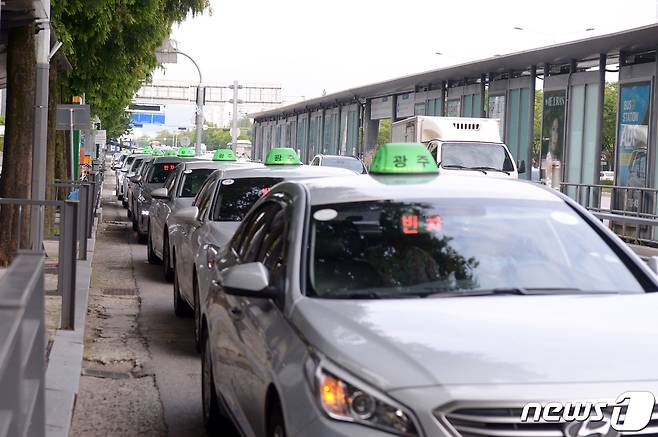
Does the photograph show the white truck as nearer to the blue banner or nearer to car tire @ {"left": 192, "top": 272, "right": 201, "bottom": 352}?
the blue banner

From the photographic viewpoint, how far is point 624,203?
27.0 metres

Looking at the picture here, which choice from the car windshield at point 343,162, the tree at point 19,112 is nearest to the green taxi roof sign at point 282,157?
the tree at point 19,112

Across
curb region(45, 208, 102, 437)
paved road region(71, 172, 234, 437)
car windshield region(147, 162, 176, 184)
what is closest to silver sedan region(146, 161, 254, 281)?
paved road region(71, 172, 234, 437)

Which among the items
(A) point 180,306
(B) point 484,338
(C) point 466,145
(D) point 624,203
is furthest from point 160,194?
(C) point 466,145

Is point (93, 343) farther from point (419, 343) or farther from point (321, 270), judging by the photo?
point (419, 343)

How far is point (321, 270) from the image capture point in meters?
5.58

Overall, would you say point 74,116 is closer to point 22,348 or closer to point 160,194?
point 160,194

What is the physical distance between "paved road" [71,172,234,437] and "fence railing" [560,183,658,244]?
32.3ft

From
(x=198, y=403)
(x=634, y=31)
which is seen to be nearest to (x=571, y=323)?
(x=198, y=403)

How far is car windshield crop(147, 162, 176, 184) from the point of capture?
25703 mm

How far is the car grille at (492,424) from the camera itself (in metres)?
4.30

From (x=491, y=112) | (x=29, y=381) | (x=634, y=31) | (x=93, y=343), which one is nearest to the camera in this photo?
(x=29, y=381)

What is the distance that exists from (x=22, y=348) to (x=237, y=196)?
793cm

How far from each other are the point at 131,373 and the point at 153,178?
1622cm
